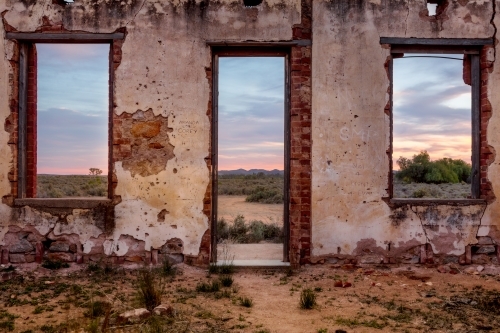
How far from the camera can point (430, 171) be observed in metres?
20.4

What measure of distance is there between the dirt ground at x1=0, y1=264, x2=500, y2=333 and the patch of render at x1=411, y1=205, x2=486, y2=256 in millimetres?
Answer: 325

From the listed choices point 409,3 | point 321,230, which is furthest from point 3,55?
point 409,3

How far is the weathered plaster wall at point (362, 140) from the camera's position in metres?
5.75

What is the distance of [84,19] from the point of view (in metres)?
5.75

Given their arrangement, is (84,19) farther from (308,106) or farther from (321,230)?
(321,230)

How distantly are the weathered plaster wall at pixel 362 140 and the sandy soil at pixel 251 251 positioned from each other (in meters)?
1.01

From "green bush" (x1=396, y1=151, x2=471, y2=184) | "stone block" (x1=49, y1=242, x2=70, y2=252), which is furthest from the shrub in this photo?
"green bush" (x1=396, y1=151, x2=471, y2=184)

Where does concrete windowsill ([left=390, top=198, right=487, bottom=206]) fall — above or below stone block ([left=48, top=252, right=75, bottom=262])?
above

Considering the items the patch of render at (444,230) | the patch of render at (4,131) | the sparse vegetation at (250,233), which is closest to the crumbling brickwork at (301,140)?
the patch of render at (444,230)

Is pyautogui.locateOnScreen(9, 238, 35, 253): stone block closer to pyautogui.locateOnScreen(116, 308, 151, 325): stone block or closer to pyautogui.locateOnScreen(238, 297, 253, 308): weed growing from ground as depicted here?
pyautogui.locateOnScreen(116, 308, 151, 325): stone block

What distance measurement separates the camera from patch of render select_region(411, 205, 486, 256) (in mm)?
5758

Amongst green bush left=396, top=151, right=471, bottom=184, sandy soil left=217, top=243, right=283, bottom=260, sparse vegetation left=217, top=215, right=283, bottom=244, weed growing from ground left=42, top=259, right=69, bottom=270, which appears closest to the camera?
weed growing from ground left=42, top=259, right=69, bottom=270

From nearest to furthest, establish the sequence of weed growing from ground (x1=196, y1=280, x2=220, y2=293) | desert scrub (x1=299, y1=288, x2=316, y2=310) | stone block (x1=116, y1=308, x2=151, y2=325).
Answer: stone block (x1=116, y1=308, x2=151, y2=325) < desert scrub (x1=299, y1=288, x2=316, y2=310) < weed growing from ground (x1=196, y1=280, x2=220, y2=293)

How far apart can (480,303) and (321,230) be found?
2088 millimetres
